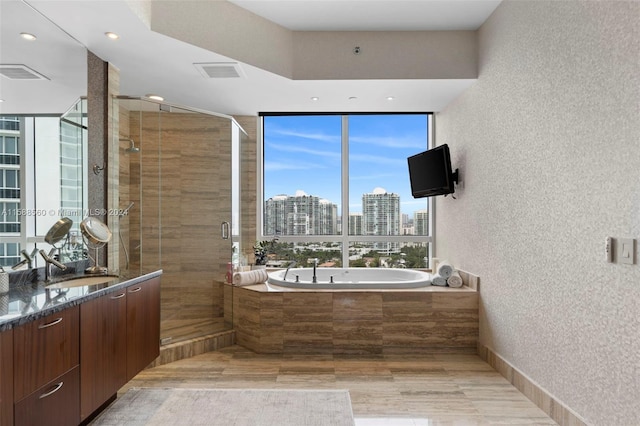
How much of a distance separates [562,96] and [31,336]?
2816 mm

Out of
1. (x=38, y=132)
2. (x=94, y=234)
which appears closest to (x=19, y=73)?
(x=38, y=132)

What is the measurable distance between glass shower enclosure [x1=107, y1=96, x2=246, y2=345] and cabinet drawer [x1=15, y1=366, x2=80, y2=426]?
120 centimetres

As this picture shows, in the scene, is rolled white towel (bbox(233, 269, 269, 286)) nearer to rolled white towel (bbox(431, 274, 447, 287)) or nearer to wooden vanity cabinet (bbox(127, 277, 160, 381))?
wooden vanity cabinet (bbox(127, 277, 160, 381))

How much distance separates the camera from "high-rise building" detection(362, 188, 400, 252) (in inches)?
192

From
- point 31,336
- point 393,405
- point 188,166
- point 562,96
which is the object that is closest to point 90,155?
point 188,166

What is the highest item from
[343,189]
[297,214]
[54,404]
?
[343,189]

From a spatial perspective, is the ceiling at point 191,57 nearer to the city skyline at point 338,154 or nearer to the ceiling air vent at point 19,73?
the ceiling air vent at point 19,73

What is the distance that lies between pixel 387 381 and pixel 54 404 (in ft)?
6.72

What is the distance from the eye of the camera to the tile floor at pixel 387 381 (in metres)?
2.44

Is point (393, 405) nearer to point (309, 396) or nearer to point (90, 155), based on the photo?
point (309, 396)

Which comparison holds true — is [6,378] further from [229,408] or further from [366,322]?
[366,322]

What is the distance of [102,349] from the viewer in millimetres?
2170

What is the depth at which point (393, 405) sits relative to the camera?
257 centimetres

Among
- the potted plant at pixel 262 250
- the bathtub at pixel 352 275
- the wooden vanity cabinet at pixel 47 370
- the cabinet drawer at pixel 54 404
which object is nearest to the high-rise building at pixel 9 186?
the wooden vanity cabinet at pixel 47 370
